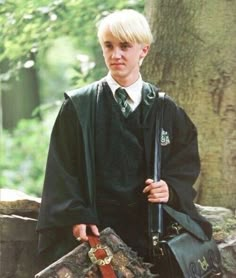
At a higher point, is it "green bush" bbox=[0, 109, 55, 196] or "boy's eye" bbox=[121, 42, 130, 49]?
"boy's eye" bbox=[121, 42, 130, 49]

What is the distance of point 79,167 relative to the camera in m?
4.02

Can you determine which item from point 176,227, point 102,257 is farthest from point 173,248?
point 102,257

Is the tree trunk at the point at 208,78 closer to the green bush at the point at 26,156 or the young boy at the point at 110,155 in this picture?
the young boy at the point at 110,155

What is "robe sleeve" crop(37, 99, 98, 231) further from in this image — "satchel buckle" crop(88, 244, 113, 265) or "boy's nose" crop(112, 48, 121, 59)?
"boy's nose" crop(112, 48, 121, 59)

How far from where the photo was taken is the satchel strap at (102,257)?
3.79 meters

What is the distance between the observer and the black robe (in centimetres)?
396

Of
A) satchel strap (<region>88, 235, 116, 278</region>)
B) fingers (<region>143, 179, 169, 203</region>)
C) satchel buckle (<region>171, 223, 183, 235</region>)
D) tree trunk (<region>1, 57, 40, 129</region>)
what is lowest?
satchel strap (<region>88, 235, 116, 278</region>)

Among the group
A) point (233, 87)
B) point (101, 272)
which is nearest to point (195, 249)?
point (101, 272)

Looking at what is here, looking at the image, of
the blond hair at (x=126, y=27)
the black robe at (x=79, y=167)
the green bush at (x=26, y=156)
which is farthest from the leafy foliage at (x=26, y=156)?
the blond hair at (x=126, y=27)

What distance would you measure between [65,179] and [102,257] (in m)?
0.45

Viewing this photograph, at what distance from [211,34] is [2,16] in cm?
269

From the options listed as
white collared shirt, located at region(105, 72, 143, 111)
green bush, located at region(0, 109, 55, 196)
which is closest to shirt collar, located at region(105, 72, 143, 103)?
white collared shirt, located at region(105, 72, 143, 111)

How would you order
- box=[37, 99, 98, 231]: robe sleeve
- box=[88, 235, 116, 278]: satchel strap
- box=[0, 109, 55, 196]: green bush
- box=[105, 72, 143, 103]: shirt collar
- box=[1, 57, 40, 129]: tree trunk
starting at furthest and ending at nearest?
box=[1, 57, 40, 129]: tree trunk, box=[0, 109, 55, 196]: green bush, box=[105, 72, 143, 103]: shirt collar, box=[37, 99, 98, 231]: robe sleeve, box=[88, 235, 116, 278]: satchel strap

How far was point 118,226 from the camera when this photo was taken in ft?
13.4
